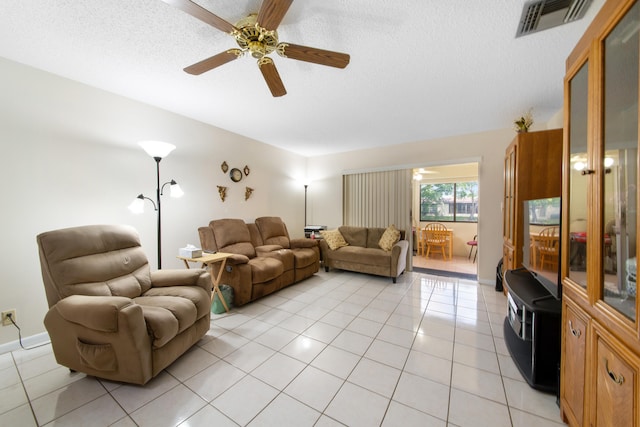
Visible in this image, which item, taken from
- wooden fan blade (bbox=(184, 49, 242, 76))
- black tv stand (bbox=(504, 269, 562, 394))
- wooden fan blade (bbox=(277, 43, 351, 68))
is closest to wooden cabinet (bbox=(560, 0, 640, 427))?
black tv stand (bbox=(504, 269, 562, 394))

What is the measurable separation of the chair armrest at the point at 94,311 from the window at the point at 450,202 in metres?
6.66

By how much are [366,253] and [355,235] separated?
66 cm

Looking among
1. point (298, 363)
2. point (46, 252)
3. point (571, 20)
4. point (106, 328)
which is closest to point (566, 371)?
point (298, 363)

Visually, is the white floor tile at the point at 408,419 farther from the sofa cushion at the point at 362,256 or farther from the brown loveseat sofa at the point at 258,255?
the sofa cushion at the point at 362,256

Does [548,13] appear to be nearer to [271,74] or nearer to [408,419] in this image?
[271,74]

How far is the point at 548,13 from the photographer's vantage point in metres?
1.43

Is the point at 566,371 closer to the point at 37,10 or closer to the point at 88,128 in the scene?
the point at 37,10

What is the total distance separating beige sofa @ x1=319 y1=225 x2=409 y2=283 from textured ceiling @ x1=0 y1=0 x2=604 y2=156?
2065 mm

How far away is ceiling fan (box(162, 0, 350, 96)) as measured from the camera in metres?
1.21

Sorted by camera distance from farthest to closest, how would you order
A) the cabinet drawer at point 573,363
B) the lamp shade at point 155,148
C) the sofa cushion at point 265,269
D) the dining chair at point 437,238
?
the dining chair at point 437,238 < the sofa cushion at point 265,269 < the lamp shade at point 155,148 < the cabinet drawer at point 573,363

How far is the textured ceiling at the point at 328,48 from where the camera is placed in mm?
1459

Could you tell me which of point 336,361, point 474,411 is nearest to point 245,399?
point 336,361

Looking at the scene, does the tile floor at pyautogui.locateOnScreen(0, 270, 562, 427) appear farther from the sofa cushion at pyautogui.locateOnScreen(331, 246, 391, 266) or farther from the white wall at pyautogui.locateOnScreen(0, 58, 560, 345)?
the sofa cushion at pyautogui.locateOnScreen(331, 246, 391, 266)

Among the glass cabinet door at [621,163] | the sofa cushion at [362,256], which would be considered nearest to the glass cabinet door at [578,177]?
the glass cabinet door at [621,163]
